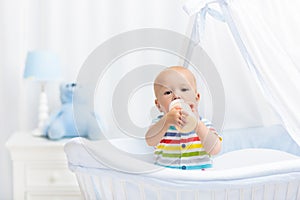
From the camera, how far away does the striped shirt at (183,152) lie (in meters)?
1.81

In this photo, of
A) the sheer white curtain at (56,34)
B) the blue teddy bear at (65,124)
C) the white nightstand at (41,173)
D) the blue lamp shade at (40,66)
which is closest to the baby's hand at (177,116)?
the blue teddy bear at (65,124)

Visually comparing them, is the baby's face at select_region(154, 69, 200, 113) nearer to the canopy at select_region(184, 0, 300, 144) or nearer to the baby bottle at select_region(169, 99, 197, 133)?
the baby bottle at select_region(169, 99, 197, 133)

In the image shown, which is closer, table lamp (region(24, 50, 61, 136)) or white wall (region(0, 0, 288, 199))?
table lamp (region(24, 50, 61, 136))

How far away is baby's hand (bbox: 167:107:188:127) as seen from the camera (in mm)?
1602

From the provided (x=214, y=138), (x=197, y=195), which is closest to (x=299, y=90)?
(x=214, y=138)

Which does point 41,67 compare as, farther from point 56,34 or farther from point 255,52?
point 255,52

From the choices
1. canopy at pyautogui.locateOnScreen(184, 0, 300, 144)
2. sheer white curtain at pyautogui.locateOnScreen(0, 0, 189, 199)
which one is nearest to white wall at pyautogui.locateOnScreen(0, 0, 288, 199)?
sheer white curtain at pyautogui.locateOnScreen(0, 0, 189, 199)

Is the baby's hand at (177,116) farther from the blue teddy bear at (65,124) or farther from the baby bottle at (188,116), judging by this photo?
the blue teddy bear at (65,124)

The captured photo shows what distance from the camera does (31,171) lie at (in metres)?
2.41

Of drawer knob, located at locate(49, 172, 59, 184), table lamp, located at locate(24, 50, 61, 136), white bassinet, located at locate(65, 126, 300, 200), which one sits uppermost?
table lamp, located at locate(24, 50, 61, 136)

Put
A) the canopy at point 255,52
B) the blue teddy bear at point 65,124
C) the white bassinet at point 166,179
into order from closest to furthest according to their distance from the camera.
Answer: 1. the white bassinet at point 166,179
2. the canopy at point 255,52
3. the blue teddy bear at point 65,124

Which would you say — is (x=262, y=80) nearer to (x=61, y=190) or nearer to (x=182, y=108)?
(x=182, y=108)

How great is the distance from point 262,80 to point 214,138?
25 cm

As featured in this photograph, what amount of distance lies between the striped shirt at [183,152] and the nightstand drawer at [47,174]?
717 mm
